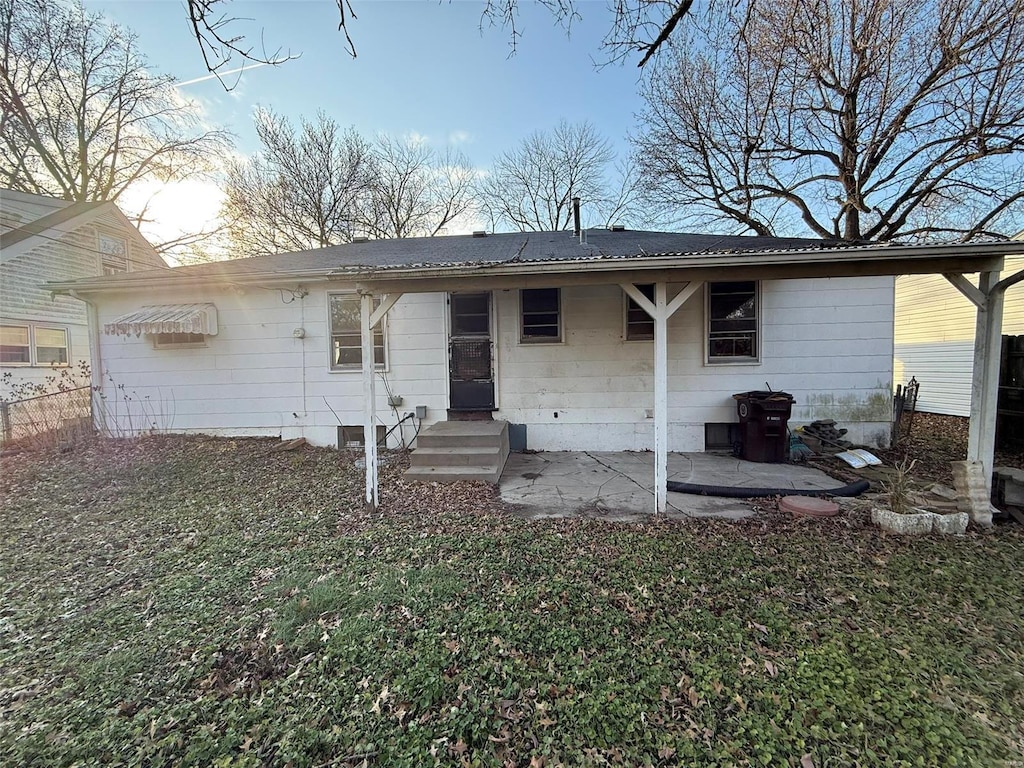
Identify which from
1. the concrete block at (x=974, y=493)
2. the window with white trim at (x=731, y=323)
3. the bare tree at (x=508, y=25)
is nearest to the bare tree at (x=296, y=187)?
the window with white trim at (x=731, y=323)

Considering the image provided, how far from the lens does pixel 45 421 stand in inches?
277

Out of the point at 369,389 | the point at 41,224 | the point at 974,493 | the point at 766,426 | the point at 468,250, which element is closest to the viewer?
the point at 974,493

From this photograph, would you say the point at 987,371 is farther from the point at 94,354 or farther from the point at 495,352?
the point at 94,354

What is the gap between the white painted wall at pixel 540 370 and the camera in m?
6.42

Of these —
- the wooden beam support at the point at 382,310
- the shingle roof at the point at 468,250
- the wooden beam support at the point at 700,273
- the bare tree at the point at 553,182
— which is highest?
the bare tree at the point at 553,182

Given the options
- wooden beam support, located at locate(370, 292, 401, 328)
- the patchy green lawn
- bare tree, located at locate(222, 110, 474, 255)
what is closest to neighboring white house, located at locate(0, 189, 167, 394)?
bare tree, located at locate(222, 110, 474, 255)

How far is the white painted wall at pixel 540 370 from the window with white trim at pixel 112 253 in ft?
24.7

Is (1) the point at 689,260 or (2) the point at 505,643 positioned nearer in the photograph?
(2) the point at 505,643

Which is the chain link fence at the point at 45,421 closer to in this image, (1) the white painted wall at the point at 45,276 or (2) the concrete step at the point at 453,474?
(1) the white painted wall at the point at 45,276

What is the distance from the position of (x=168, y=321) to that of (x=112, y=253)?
32.0ft

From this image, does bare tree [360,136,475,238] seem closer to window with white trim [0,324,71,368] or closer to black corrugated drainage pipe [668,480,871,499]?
window with white trim [0,324,71,368]

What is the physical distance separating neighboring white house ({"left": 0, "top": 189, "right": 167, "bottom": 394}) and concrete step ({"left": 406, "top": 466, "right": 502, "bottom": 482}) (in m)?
9.61

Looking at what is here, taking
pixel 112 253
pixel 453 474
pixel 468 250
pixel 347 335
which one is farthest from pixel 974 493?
pixel 112 253

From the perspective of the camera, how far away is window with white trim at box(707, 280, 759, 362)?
6566 mm
